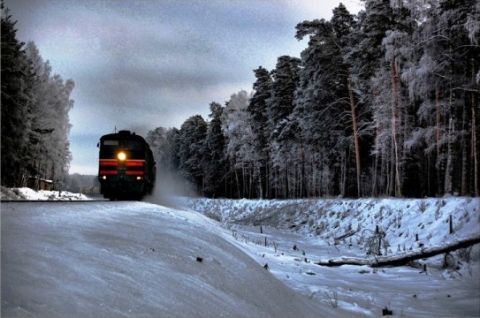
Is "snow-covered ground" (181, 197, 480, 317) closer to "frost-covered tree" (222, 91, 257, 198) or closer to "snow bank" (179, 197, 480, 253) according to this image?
"snow bank" (179, 197, 480, 253)

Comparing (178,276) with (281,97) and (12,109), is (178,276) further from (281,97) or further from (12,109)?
(281,97)

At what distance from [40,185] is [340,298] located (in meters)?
41.0

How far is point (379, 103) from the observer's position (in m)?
23.8

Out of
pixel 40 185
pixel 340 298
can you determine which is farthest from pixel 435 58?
pixel 40 185

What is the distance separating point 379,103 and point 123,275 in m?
22.6

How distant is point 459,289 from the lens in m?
8.39

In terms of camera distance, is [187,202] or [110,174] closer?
[110,174]

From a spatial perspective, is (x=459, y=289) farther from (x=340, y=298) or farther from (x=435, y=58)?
(x=435, y=58)

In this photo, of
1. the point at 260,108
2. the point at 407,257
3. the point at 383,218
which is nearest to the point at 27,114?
the point at 260,108

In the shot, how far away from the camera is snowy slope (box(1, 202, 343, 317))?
260 cm

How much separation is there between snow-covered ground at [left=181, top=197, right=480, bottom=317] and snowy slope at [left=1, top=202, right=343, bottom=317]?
200 cm

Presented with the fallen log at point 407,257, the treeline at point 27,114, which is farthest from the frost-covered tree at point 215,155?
the fallen log at point 407,257

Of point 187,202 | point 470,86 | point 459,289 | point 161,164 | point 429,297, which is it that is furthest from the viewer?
point 161,164

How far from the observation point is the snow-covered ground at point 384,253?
7.27 m
